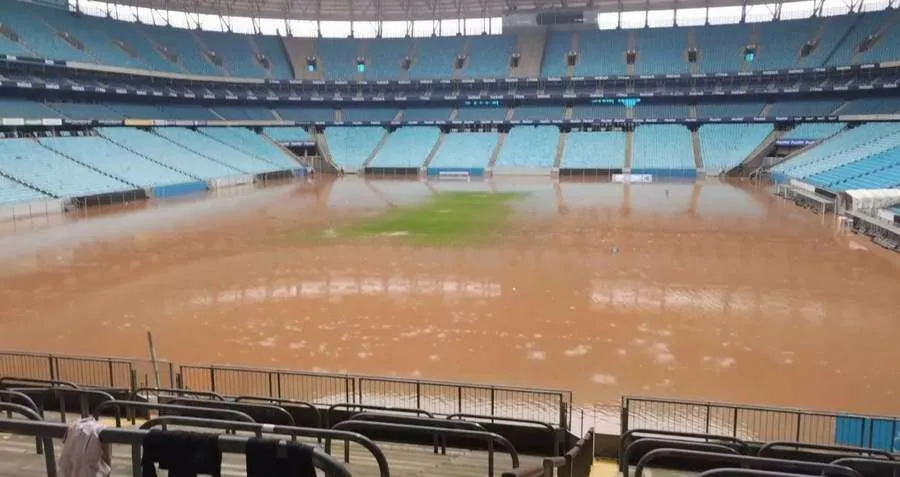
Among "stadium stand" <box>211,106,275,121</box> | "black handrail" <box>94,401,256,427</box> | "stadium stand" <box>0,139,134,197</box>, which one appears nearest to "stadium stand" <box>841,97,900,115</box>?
"stadium stand" <box>211,106,275,121</box>

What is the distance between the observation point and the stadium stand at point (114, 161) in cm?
4781

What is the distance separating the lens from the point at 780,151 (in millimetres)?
64000

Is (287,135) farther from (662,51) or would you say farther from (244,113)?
(662,51)

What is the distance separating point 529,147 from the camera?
69.4m

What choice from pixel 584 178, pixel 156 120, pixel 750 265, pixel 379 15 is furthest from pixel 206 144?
pixel 750 265

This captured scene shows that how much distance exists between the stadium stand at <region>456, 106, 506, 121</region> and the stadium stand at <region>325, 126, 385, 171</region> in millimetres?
9506

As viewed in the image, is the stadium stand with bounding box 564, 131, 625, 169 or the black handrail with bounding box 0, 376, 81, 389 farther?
the stadium stand with bounding box 564, 131, 625, 169

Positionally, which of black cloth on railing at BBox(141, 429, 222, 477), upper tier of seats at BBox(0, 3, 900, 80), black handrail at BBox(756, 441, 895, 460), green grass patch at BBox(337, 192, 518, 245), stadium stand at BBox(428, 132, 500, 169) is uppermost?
upper tier of seats at BBox(0, 3, 900, 80)

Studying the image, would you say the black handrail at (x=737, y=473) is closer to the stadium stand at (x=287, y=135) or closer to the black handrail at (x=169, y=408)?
the black handrail at (x=169, y=408)

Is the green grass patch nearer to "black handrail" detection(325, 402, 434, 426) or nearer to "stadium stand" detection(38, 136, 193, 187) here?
"black handrail" detection(325, 402, 434, 426)

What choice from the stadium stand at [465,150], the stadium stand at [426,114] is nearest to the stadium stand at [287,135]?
the stadium stand at [426,114]

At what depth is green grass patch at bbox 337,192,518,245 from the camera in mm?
29719

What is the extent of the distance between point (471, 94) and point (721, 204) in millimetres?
40510

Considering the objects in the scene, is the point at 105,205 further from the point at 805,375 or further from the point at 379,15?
the point at 379,15
